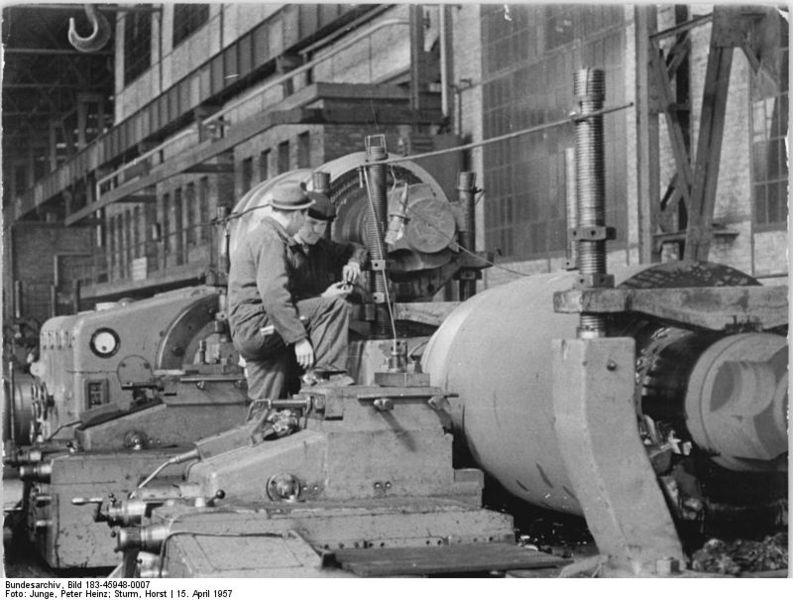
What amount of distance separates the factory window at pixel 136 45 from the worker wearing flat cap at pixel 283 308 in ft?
85.0

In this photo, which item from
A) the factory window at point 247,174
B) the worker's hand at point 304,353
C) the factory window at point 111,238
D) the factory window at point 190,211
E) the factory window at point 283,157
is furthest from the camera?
the factory window at point 111,238

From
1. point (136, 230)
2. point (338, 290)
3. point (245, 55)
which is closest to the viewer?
point (338, 290)

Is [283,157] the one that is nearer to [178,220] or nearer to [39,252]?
[178,220]

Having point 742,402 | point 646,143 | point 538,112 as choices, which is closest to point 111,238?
point 538,112

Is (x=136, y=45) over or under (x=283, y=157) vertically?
over

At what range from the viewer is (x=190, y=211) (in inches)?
1172

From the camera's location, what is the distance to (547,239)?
60.3ft

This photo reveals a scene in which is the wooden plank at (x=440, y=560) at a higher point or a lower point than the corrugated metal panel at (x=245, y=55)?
lower

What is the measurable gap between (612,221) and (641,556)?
451 inches

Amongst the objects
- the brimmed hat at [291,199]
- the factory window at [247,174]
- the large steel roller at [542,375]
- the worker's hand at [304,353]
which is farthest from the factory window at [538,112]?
the large steel roller at [542,375]

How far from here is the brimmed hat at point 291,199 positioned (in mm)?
8484

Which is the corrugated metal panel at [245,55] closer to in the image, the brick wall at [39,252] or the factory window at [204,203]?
the factory window at [204,203]

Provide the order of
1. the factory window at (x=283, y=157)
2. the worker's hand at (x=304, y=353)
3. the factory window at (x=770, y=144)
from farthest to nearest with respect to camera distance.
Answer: the factory window at (x=283, y=157) < the factory window at (x=770, y=144) < the worker's hand at (x=304, y=353)

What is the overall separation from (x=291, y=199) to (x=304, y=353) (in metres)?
0.95
